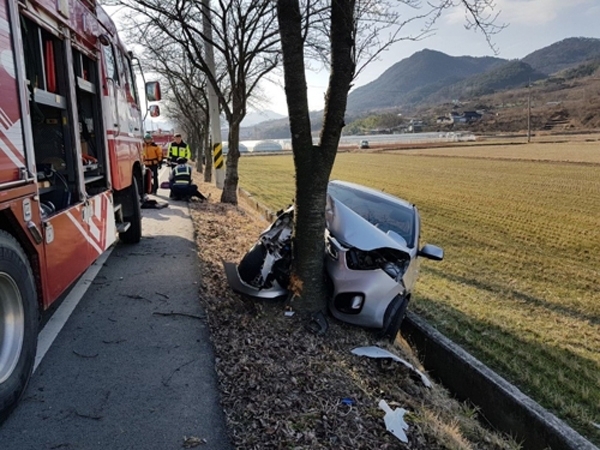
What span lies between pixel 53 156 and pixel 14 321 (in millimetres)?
2579

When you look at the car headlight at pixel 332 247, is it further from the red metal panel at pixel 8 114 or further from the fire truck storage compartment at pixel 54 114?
the red metal panel at pixel 8 114

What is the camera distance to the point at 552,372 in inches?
218

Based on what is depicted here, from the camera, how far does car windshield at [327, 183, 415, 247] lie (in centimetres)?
634

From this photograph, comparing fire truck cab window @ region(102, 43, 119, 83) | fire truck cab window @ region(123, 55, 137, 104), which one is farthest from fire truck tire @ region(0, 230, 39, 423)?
fire truck cab window @ region(123, 55, 137, 104)

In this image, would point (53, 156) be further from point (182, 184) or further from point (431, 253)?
point (182, 184)

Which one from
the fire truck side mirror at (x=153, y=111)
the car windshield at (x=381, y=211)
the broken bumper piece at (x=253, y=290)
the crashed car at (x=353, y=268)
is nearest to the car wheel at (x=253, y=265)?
the crashed car at (x=353, y=268)

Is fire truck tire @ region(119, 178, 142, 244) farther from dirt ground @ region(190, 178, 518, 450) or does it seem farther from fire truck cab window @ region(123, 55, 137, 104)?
dirt ground @ region(190, 178, 518, 450)

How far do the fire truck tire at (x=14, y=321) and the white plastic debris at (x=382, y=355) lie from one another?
276cm

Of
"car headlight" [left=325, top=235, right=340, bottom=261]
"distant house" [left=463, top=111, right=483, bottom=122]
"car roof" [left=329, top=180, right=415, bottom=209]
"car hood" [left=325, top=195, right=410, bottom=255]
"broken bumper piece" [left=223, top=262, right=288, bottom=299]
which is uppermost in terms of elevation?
"distant house" [left=463, top=111, right=483, bottom=122]

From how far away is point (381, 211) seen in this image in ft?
22.0

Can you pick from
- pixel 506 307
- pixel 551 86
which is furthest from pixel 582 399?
pixel 551 86

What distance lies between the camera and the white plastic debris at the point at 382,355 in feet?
14.8

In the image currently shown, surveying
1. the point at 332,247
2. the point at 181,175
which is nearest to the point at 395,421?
the point at 332,247

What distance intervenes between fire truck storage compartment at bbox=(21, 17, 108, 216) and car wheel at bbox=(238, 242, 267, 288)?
73.7 inches
